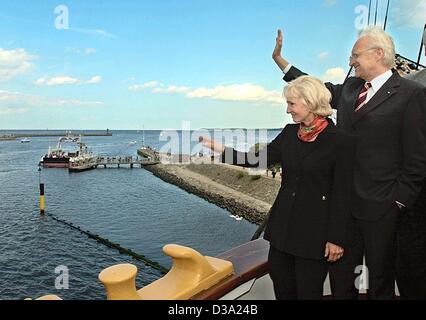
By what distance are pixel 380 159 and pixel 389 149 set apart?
0.08 metres

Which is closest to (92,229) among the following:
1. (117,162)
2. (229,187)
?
(229,187)

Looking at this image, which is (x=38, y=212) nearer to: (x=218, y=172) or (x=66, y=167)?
(x=218, y=172)

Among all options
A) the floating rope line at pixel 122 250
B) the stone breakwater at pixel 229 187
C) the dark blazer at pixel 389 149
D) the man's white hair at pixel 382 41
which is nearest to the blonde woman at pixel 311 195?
the dark blazer at pixel 389 149

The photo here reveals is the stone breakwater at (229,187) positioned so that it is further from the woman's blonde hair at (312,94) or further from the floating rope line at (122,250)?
the woman's blonde hair at (312,94)

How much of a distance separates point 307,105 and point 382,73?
0.61m

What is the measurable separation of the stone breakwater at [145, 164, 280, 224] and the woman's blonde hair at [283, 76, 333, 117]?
3033 cm

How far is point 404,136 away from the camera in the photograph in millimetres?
→ 2293

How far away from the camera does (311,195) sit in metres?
2.29

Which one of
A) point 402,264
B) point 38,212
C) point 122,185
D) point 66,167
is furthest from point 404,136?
point 66,167

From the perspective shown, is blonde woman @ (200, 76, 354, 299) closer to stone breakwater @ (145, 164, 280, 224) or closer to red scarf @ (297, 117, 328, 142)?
red scarf @ (297, 117, 328, 142)

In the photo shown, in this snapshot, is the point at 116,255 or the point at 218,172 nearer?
the point at 116,255

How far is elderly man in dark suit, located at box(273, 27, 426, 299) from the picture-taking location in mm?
2297

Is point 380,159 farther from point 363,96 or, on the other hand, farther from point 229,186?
point 229,186
